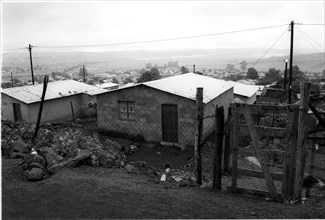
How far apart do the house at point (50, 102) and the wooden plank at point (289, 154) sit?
1467cm

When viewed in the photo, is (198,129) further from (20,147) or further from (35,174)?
(20,147)

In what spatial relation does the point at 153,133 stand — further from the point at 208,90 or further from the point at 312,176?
the point at 312,176

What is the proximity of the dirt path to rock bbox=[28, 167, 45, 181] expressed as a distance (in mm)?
138

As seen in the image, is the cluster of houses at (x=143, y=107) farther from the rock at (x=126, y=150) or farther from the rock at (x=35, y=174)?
the rock at (x=35, y=174)

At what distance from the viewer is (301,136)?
14.4 ft

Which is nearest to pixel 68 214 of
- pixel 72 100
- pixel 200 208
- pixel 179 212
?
pixel 179 212

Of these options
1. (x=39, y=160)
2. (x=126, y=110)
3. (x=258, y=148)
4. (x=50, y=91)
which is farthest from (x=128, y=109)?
(x=258, y=148)

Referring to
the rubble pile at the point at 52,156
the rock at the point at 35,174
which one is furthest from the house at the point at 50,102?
the rock at the point at 35,174

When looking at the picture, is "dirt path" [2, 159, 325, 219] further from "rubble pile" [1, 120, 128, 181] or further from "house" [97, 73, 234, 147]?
"house" [97, 73, 234, 147]

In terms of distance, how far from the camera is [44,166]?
624 centimetres

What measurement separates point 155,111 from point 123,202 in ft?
32.3

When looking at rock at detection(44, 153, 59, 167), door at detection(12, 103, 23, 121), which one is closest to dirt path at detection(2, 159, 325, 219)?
rock at detection(44, 153, 59, 167)

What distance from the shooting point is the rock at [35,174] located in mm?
5664

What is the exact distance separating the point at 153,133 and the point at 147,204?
33.0 ft
